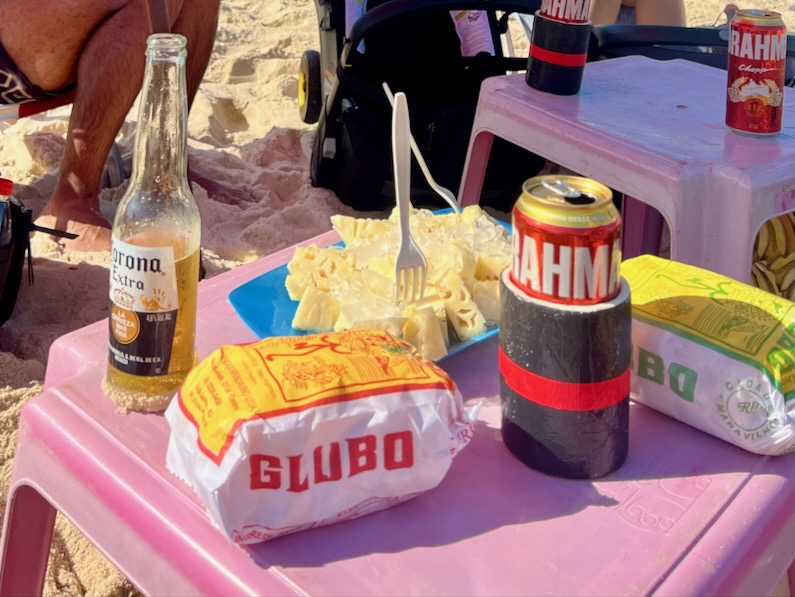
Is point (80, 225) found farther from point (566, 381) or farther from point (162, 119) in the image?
point (566, 381)

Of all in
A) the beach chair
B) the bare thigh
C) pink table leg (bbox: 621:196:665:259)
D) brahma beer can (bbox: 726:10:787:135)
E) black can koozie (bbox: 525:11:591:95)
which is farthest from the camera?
the beach chair

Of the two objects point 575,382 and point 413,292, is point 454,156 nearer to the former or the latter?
point 413,292

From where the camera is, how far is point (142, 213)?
0.90 m

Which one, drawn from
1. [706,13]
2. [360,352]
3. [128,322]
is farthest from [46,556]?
[706,13]

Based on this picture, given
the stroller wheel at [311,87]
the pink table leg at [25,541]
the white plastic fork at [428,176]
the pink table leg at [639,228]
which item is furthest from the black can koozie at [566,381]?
the stroller wheel at [311,87]

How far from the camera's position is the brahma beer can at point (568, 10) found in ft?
4.87

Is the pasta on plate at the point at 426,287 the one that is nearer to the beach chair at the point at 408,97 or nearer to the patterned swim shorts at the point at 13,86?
the beach chair at the point at 408,97

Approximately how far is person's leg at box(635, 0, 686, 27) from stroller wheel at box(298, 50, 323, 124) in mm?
1064

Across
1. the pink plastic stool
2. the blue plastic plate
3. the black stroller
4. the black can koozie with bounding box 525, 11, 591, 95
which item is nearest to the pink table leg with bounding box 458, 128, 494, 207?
the pink plastic stool

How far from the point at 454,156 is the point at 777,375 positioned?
4.82ft

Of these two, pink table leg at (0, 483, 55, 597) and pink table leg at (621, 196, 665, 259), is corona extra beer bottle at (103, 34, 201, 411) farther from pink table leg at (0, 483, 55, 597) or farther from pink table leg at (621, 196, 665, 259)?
pink table leg at (621, 196, 665, 259)

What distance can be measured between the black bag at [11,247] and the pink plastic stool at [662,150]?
829mm

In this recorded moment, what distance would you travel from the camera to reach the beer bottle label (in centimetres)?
84

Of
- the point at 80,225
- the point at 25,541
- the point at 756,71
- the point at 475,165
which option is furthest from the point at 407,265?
the point at 80,225
